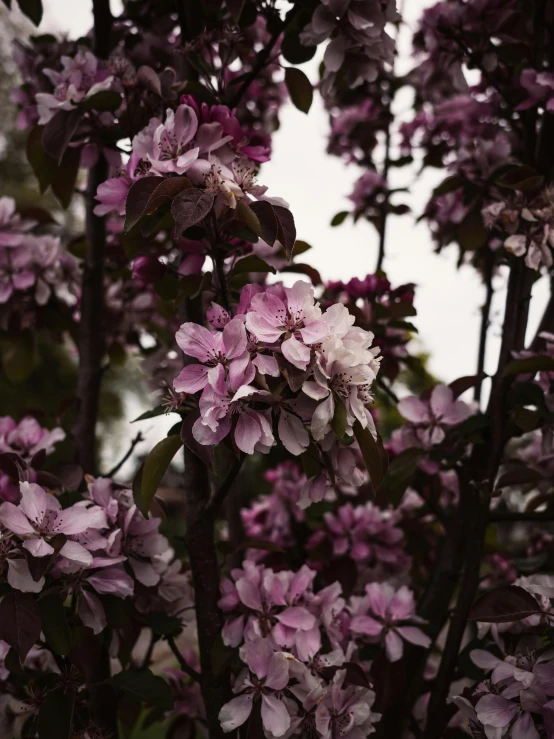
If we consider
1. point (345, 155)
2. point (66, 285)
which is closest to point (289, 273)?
point (66, 285)

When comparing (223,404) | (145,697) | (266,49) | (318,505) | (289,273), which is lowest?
(145,697)

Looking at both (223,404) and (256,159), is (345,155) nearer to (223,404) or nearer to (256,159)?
(256,159)

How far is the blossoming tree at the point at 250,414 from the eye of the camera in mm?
792

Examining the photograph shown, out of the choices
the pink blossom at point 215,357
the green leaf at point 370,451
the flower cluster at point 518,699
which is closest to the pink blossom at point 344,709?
the flower cluster at point 518,699

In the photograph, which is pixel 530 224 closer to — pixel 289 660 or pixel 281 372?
pixel 281 372

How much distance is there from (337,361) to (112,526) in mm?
474

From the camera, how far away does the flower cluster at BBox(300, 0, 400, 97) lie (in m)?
1.06

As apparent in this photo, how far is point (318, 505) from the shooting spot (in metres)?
1.44

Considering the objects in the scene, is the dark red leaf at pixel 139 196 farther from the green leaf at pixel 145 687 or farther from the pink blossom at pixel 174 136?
the green leaf at pixel 145 687

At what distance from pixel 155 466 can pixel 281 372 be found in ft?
0.76

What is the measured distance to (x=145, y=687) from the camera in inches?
38.6

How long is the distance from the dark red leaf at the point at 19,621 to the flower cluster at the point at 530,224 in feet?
2.89

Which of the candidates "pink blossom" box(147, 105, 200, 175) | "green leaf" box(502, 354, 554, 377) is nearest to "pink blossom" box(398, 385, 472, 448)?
"green leaf" box(502, 354, 554, 377)

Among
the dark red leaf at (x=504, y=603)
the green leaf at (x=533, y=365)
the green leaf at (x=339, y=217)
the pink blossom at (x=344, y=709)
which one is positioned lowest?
the pink blossom at (x=344, y=709)
